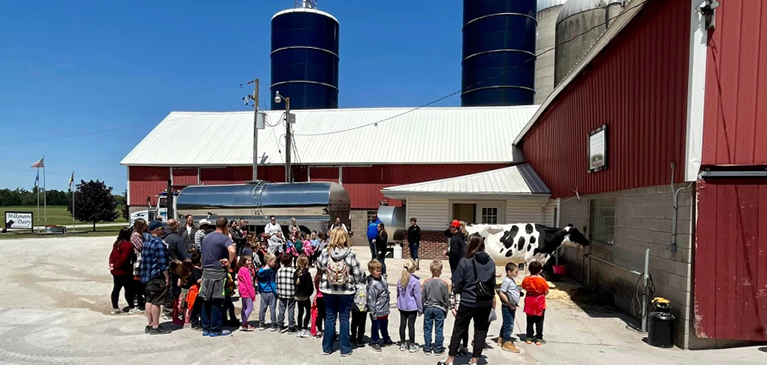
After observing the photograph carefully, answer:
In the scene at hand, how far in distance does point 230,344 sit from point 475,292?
3.77 meters

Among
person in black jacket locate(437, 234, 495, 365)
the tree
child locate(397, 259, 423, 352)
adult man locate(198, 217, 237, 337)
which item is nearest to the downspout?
person in black jacket locate(437, 234, 495, 365)

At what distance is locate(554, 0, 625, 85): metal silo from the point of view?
21.1 metres

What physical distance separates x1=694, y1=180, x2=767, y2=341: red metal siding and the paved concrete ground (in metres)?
0.41

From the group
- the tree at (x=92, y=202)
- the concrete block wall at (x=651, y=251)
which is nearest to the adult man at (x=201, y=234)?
the concrete block wall at (x=651, y=251)

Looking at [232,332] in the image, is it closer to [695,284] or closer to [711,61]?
[695,284]

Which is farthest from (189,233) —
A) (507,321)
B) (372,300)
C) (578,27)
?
(578,27)

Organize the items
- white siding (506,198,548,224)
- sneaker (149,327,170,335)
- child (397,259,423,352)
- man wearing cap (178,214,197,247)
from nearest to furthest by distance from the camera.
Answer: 1. child (397,259,423,352)
2. sneaker (149,327,170,335)
3. man wearing cap (178,214,197,247)
4. white siding (506,198,548,224)

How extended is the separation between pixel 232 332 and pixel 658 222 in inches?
291

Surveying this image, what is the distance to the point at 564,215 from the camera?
46.1 ft

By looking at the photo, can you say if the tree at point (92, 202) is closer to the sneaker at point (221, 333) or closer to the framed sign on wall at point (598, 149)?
the sneaker at point (221, 333)

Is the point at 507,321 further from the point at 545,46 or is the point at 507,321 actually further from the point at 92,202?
the point at 92,202

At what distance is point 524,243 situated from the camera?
12.0 metres

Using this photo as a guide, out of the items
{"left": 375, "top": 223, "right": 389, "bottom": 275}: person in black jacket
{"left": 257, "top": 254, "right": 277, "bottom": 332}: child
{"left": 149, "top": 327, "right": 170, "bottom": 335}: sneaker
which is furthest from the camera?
{"left": 375, "top": 223, "right": 389, "bottom": 275}: person in black jacket

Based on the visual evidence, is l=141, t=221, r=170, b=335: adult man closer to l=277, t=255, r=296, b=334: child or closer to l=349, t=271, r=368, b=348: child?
l=277, t=255, r=296, b=334: child
